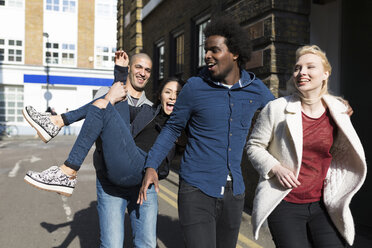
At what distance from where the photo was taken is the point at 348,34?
16.1 ft

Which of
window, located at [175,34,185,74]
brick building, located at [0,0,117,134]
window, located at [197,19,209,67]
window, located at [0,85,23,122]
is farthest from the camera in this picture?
brick building, located at [0,0,117,134]

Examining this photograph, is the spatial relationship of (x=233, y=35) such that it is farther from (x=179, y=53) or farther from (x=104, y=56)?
(x=104, y=56)

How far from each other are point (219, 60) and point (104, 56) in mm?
29537

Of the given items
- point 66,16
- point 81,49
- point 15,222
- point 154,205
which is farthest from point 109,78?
point 154,205

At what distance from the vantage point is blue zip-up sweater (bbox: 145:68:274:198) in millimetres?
2254

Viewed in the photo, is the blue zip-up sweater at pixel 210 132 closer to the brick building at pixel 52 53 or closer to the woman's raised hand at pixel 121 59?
the woman's raised hand at pixel 121 59

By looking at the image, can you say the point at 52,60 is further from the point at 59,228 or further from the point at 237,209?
the point at 237,209

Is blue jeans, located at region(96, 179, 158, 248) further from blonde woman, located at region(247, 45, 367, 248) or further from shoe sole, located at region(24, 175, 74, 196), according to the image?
blonde woman, located at region(247, 45, 367, 248)

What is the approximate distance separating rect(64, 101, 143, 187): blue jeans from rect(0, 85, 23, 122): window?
90.5 ft

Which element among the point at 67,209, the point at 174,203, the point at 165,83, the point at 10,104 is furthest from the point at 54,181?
the point at 10,104

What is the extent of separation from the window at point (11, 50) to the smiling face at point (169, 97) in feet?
92.6

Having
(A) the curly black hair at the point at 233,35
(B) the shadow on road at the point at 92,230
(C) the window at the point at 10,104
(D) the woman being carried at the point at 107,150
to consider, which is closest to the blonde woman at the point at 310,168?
(A) the curly black hair at the point at 233,35

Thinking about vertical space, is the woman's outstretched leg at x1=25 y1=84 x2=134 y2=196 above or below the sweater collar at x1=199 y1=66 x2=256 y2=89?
below

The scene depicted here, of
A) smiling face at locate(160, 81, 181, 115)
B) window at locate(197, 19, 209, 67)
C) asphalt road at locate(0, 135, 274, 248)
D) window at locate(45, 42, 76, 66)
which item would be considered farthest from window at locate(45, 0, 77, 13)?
smiling face at locate(160, 81, 181, 115)
